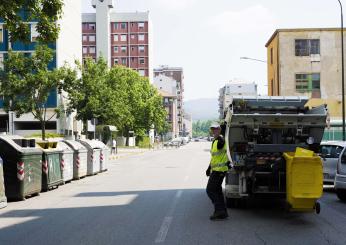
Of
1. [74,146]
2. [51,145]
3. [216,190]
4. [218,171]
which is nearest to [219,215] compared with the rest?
[216,190]

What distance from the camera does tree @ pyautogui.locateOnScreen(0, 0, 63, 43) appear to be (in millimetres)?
14578

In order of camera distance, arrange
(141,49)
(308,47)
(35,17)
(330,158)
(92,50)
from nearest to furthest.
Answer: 1. (35,17)
2. (330,158)
3. (308,47)
4. (92,50)
5. (141,49)

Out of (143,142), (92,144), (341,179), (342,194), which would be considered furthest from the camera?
(143,142)

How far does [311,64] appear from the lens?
51.9 meters

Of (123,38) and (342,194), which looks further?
(123,38)

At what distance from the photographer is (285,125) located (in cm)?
1165

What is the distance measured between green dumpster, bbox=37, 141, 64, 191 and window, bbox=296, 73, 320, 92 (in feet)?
121

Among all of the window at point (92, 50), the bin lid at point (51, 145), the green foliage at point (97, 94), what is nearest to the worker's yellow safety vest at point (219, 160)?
the bin lid at point (51, 145)

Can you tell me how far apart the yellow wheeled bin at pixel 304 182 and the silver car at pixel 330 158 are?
214 inches

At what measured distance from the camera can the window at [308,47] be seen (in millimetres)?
51966

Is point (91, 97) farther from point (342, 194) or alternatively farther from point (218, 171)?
point (218, 171)

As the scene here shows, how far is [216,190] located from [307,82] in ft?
144

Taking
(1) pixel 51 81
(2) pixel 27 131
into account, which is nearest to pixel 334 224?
(1) pixel 51 81

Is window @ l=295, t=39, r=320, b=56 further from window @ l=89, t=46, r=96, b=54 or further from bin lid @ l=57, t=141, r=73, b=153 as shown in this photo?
window @ l=89, t=46, r=96, b=54
